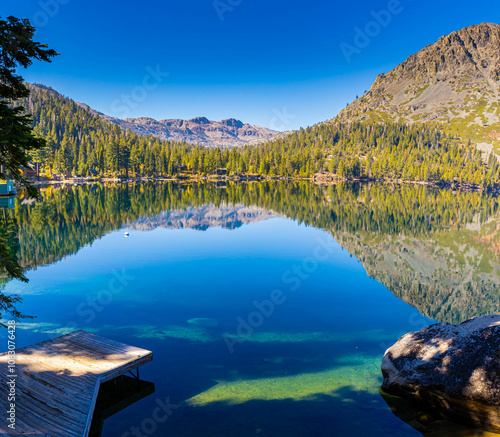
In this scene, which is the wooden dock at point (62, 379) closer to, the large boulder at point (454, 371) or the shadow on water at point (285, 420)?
the shadow on water at point (285, 420)

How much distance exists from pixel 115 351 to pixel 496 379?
1264 cm

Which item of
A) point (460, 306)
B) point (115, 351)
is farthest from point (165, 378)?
point (460, 306)

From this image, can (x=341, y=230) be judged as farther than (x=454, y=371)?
Yes

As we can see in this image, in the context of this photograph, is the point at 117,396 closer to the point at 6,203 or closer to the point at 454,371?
the point at 454,371

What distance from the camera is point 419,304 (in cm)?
2323

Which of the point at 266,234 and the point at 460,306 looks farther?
the point at 266,234

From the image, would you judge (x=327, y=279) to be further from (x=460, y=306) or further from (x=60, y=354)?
(x=60, y=354)

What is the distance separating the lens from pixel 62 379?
11.1 metres

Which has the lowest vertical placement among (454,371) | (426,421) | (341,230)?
(426,421)

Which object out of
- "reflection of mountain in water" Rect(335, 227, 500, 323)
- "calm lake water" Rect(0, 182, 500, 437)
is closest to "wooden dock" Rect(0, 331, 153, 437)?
"calm lake water" Rect(0, 182, 500, 437)

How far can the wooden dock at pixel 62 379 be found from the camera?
9.12m

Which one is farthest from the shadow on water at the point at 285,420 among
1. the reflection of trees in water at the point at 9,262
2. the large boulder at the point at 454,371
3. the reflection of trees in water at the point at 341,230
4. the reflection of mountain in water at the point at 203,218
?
the reflection of mountain in water at the point at 203,218

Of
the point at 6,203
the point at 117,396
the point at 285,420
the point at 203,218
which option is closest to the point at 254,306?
the point at 285,420

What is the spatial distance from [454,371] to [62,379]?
41.4ft
